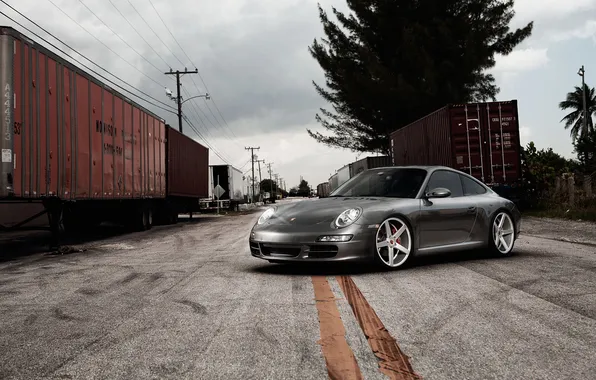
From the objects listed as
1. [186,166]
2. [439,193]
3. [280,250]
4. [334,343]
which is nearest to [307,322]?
[334,343]

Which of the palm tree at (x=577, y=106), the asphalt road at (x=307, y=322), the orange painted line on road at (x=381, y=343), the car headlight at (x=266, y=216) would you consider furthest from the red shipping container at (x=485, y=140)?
the palm tree at (x=577, y=106)

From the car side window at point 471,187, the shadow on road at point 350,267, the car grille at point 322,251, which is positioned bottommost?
the shadow on road at point 350,267

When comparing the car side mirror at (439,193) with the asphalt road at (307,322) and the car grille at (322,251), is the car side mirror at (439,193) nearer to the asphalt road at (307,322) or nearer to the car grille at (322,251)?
the asphalt road at (307,322)

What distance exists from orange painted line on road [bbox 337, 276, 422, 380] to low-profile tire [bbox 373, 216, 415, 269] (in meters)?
1.40

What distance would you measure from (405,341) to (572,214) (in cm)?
1500

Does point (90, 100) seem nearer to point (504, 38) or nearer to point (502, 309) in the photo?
point (502, 309)

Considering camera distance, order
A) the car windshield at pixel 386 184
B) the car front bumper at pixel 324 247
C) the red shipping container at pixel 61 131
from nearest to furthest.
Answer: the car front bumper at pixel 324 247
the car windshield at pixel 386 184
the red shipping container at pixel 61 131

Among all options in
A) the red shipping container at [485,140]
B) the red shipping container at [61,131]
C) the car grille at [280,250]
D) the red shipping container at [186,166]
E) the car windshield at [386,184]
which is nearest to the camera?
the car grille at [280,250]

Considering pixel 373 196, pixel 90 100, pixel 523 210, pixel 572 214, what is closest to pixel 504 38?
pixel 523 210

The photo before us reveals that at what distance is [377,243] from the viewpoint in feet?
20.3

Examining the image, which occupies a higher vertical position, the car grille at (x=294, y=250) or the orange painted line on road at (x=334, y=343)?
the car grille at (x=294, y=250)

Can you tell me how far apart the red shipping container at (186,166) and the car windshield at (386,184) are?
14.6m

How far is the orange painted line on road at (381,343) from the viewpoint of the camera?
111 inches

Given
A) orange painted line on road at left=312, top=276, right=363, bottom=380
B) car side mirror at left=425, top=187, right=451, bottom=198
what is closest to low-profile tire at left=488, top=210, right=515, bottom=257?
car side mirror at left=425, top=187, right=451, bottom=198
